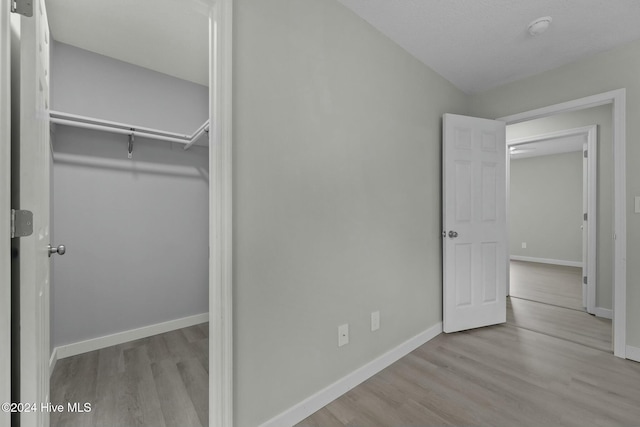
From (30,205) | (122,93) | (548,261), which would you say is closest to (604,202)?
(548,261)

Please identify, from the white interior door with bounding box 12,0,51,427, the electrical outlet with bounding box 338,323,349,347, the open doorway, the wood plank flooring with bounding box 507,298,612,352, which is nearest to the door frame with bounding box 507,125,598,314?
the open doorway

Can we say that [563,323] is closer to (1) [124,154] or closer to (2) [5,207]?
(2) [5,207]

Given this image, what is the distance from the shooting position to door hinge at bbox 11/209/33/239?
86cm

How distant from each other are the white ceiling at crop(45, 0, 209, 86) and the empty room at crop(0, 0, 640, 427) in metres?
0.02

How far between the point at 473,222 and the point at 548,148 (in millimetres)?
4534

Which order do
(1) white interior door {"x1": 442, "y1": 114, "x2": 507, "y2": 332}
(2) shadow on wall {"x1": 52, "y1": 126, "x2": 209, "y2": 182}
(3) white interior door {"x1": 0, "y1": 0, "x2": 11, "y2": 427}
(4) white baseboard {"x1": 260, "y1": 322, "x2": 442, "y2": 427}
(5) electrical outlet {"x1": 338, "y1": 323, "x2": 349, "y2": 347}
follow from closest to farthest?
(3) white interior door {"x1": 0, "y1": 0, "x2": 11, "y2": 427} → (4) white baseboard {"x1": 260, "y1": 322, "x2": 442, "y2": 427} → (5) electrical outlet {"x1": 338, "y1": 323, "x2": 349, "y2": 347} → (2) shadow on wall {"x1": 52, "y1": 126, "x2": 209, "y2": 182} → (1) white interior door {"x1": 442, "y1": 114, "x2": 507, "y2": 332}

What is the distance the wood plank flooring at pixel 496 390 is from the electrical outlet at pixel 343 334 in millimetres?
314

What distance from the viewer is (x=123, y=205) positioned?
2.49 m

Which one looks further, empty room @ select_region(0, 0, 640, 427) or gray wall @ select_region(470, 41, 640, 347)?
gray wall @ select_region(470, 41, 640, 347)

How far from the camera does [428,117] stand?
8.43 ft

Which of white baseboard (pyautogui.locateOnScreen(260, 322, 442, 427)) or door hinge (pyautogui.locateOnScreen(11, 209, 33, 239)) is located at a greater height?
door hinge (pyautogui.locateOnScreen(11, 209, 33, 239))

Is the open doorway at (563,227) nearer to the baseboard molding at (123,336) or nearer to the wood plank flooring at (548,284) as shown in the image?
the wood plank flooring at (548,284)

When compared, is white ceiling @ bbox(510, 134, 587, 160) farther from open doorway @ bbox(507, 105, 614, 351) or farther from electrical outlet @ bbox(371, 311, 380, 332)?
electrical outlet @ bbox(371, 311, 380, 332)

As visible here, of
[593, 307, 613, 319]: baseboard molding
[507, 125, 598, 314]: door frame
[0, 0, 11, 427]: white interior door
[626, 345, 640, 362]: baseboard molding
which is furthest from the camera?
[507, 125, 598, 314]: door frame
